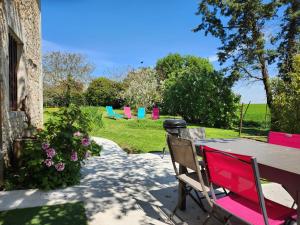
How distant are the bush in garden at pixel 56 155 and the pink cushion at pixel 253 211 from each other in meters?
2.70

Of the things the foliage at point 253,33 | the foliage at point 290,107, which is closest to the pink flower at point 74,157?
the foliage at point 290,107

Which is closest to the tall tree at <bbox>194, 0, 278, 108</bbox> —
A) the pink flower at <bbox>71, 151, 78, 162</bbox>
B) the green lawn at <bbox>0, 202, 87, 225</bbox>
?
the pink flower at <bbox>71, 151, 78, 162</bbox>

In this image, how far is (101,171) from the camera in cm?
512

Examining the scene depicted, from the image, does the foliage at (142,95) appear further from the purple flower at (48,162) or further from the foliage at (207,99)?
the purple flower at (48,162)

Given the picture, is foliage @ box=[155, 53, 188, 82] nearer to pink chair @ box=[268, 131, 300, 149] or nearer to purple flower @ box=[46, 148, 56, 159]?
purple flower @ box=[46, 148, 56, 159]

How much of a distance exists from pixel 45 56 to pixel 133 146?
867 inches

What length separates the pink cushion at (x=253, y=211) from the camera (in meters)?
2.03

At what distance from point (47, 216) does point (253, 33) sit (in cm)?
1471

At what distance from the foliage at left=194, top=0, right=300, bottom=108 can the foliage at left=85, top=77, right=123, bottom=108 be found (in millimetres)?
14353

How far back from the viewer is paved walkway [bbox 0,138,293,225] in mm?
3111

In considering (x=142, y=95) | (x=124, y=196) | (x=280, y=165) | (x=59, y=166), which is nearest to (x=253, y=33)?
(x=142, y=95)

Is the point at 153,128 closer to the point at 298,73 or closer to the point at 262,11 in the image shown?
the point at 298,73

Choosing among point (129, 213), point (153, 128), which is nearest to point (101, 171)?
point (129, 213)

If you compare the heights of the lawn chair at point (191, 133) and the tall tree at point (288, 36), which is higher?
the tall tree at point (288, 36)
